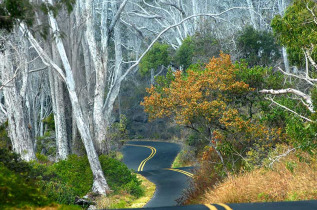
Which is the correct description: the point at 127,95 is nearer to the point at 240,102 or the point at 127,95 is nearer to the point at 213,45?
the point at 213,45

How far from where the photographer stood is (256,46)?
3547 cm

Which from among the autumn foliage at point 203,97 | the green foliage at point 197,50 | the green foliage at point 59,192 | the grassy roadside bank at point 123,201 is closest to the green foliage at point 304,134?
the autumn foliage at point 203,97

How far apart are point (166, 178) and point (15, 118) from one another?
10.1 meters

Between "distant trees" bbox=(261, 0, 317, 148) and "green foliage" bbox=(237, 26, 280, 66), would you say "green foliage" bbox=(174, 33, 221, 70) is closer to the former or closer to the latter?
"green foliage" bbox=(237, 26, 280, 66)

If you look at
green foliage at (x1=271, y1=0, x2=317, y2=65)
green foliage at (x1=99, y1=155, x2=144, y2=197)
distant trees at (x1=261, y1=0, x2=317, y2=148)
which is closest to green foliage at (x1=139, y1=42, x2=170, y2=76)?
green foliage at (x1=99, y1=155, x2=144, y2=197)

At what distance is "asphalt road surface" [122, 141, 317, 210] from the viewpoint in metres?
9.94

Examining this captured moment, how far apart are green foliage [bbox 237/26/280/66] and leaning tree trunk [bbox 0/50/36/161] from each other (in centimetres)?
1721

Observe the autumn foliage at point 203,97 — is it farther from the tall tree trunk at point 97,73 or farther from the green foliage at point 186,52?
the green foliage at point 186,52

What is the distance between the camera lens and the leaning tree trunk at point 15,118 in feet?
82.1

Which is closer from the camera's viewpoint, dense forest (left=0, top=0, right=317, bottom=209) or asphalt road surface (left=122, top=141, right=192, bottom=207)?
dense forest (left=0, top=0, right=317, bottom=209)

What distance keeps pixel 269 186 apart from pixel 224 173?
602 centimetres

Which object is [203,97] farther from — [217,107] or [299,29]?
[299,29]

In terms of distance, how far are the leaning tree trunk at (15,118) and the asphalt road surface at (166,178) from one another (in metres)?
7.51

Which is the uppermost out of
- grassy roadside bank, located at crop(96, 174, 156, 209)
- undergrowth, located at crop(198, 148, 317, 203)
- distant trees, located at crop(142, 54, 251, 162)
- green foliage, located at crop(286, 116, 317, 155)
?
distant trees, located at crop(142, 54, 251, 162)
